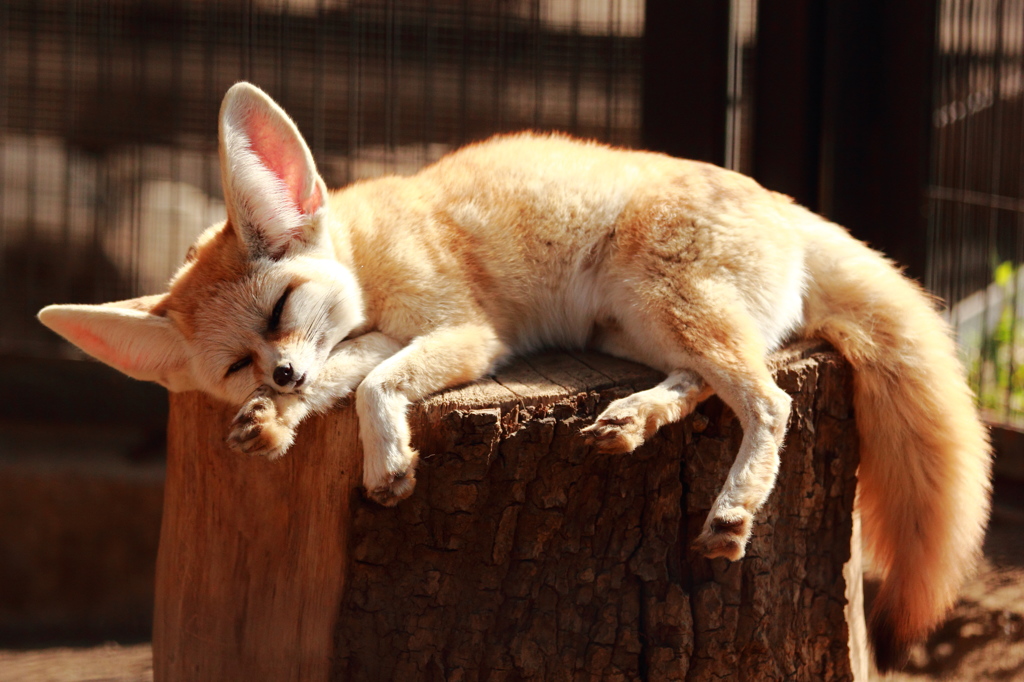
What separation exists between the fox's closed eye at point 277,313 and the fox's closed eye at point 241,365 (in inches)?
3.7

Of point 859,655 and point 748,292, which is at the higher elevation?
point 748,292

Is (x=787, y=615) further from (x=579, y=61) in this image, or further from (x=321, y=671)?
(x=579, y=61)

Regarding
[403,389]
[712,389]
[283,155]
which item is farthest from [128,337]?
[712,389]

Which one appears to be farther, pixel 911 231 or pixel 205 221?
pixel 205 221

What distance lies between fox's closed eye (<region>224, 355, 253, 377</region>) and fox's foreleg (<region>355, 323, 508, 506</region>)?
308 mm

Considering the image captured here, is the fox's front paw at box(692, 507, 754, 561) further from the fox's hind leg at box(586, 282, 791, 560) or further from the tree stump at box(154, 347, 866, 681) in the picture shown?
the tree stump at box(154, 347, 866, 681)

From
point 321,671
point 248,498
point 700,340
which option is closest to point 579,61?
point 700,340

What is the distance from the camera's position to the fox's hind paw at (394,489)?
2.15 metres

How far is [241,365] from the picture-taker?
2371 millimetres

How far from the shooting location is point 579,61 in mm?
4406

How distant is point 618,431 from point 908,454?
38.1 inches

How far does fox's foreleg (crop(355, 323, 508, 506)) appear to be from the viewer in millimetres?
2154

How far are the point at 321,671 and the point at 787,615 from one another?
128 cm

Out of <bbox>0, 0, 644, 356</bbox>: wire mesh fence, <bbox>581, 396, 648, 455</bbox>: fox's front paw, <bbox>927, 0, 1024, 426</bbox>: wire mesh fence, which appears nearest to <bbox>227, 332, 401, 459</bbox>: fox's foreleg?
<bbox>581, 396, 648, 455</bbox>: fox's front paw
